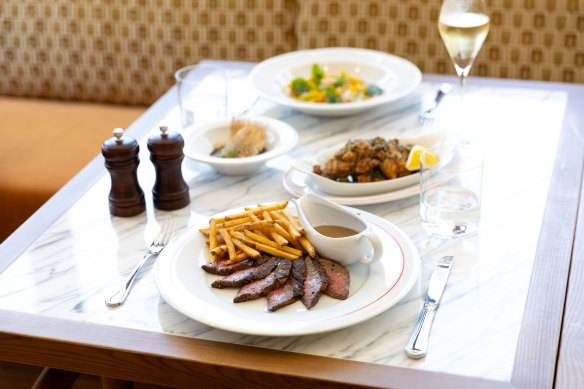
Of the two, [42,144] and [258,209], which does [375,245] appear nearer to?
[258,209]

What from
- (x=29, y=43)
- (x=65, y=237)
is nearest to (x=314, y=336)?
(x=65, y=237)

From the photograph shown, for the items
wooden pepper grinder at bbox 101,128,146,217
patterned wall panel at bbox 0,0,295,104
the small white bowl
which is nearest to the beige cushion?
patterned wall panel at bbox 0,0,295,104

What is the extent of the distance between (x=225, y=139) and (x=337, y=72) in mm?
575

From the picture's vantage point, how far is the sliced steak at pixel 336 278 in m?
1.09

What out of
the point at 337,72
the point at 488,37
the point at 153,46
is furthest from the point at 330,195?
the point at 153,46

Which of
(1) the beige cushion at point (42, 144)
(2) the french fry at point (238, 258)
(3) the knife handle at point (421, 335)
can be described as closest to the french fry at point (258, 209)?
(2) the french fry at point (238, 258)

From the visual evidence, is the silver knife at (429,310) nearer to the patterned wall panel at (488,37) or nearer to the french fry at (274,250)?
the french fry at (274,250)

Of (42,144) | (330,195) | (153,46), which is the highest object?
(330,195)

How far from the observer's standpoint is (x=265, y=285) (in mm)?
1103

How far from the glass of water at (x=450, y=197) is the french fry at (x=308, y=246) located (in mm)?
254

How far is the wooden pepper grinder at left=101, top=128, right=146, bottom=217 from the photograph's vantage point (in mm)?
1353

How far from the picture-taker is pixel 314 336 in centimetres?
104

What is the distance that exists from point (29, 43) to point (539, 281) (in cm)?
255

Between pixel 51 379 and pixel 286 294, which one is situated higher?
pixel 286 294
